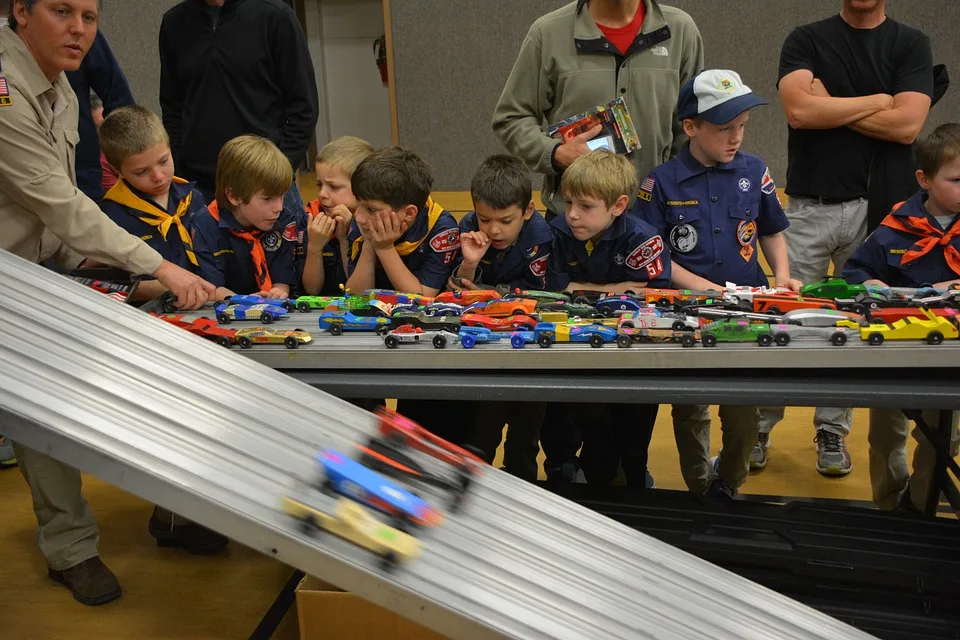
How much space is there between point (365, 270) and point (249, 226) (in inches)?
17.1

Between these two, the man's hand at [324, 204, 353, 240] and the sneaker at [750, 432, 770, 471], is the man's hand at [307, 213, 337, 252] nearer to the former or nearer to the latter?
the man's hand at [324, 204, 353, 240]

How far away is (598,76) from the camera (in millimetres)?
3211

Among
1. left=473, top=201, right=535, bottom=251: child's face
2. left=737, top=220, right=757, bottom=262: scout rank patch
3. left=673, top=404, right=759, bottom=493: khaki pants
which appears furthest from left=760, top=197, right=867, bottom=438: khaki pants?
left=473, top=201, right=535, bottom=251: child's face

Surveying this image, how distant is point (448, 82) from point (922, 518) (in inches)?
187

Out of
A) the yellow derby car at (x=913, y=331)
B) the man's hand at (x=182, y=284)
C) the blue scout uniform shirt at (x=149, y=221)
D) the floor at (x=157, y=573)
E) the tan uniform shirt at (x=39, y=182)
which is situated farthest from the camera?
the blue scout uniform shirt at (x=149, y=221)

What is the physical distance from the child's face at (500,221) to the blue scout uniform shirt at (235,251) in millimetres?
716

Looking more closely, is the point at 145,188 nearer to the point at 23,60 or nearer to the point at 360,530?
the point at 23,60

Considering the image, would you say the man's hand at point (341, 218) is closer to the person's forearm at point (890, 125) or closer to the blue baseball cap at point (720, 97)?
the blue baseball cap at point (720, 97)

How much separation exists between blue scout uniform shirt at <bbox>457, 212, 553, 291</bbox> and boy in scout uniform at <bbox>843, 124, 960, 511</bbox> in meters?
1.06

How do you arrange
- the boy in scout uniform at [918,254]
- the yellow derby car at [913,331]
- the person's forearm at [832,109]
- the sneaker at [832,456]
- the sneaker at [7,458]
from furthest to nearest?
the sneaker at [7,458], the sneaker at [832,456], the person's forearm at [832,109], the boy in scout uniform at [918,254], the yellow derby car at [913,331]

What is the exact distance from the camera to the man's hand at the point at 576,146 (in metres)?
3.06

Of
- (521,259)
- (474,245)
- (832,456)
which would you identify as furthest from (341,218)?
(832,456)

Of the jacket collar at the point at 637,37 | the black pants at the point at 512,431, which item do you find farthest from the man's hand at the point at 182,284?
the jacket collar at the point at 637,37

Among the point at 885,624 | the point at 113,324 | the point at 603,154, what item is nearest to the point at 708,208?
the point at 603,154
